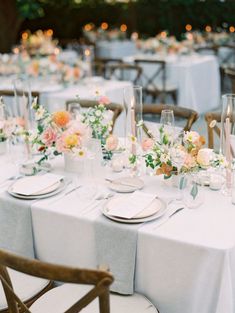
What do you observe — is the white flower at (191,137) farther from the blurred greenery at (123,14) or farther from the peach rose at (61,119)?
the blurred greenery at (123,14)

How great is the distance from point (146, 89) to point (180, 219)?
4731mm

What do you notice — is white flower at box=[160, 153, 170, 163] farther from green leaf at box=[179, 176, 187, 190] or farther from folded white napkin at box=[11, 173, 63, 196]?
folded white napkin at box=[11, 173, 63, 196]

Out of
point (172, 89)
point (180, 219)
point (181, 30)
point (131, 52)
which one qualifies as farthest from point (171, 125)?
point (181, 30)

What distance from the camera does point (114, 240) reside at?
185cm

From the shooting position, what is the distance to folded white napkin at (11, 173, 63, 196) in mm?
2143

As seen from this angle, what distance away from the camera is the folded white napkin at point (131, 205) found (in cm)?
189

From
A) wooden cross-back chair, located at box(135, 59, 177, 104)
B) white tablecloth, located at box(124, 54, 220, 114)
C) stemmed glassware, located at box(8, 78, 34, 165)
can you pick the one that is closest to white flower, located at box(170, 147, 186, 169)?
stemmed glassware, located at box(8, 78, 34, 165)

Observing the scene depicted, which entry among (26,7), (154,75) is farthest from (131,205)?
(26,7)

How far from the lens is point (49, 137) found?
Result: 234 cm

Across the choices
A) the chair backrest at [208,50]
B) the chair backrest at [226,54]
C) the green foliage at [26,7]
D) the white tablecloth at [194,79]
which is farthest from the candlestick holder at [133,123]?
the green foliage at [26,7]

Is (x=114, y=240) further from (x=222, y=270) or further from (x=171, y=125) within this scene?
(x=171, y=125)

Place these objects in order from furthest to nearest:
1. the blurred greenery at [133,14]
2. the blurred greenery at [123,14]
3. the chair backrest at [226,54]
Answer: the blurred greenery at [133,14] → the blurred greenery at [123,14] → the chair backrest at [226,54]

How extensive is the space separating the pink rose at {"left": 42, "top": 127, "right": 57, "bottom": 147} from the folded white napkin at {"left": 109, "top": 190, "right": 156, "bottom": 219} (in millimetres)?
527

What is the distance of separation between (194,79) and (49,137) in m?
4.32
